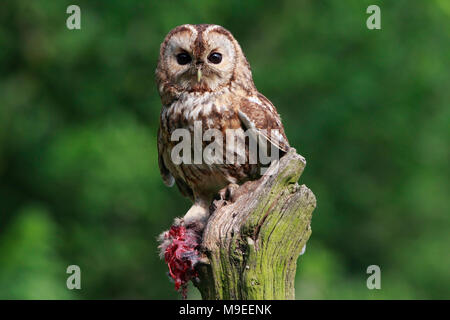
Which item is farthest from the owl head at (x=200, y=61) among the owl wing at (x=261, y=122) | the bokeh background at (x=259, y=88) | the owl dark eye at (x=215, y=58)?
the bokeh background at (x=259, y=88)

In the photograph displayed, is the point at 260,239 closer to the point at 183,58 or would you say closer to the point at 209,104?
the point at 209,104

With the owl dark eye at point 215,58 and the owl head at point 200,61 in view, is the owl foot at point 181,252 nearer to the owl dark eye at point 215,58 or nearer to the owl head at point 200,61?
the owl head at point 200,61

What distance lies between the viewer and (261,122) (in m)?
3.99

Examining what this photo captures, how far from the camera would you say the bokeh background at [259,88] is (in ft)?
28.8

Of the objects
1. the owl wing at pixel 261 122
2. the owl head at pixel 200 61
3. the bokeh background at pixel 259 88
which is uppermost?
the bokeh background at pixel 259 88

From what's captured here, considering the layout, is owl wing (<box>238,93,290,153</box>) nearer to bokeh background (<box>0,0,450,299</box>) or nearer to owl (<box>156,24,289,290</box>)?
owl (<box>156,24,289,290</box>)

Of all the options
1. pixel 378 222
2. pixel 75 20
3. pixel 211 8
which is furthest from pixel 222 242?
pixel 378 222

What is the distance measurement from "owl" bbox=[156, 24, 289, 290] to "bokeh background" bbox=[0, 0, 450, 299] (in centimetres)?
410

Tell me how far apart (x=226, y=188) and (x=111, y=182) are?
4611 millimetres

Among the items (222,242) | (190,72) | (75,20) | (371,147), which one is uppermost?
(75,20)

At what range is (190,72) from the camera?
13.3 feet

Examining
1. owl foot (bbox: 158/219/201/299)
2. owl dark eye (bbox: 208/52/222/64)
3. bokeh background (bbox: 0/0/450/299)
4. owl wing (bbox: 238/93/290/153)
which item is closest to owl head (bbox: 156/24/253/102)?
owl dark eye (bbox: 208/52/222/64)

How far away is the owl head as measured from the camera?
4.01 metres
